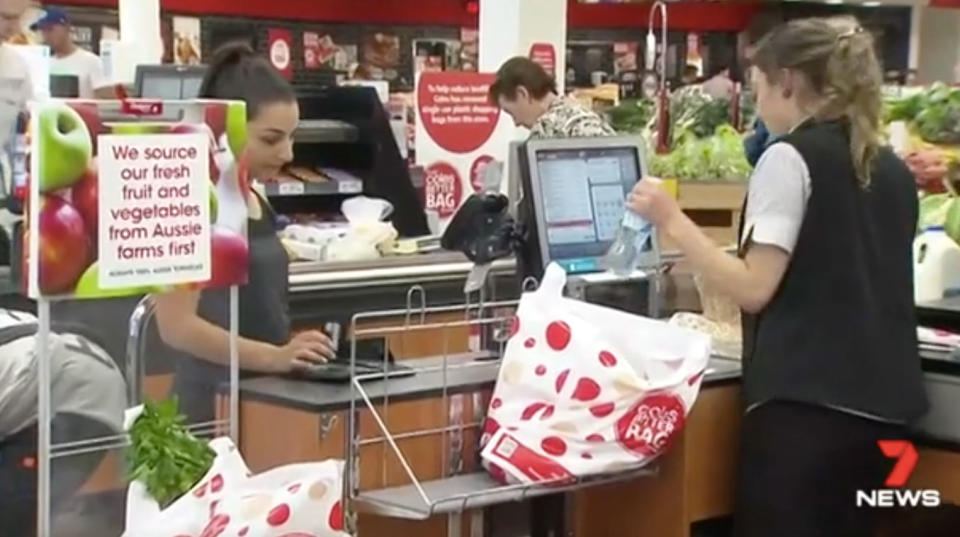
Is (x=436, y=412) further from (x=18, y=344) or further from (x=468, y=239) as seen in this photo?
(x=18, y=344)

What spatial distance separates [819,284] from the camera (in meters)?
2.54

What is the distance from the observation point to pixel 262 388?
7.98 ft

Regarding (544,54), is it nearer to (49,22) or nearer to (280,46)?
(49,22)

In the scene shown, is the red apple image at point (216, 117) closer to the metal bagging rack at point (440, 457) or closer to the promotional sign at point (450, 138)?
the metal bagging rack at point (440, 457)

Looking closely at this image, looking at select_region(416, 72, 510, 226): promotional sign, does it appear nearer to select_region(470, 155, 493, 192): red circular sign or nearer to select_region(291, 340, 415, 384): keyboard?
select_region(470, 155, 493, 192): red circular sign

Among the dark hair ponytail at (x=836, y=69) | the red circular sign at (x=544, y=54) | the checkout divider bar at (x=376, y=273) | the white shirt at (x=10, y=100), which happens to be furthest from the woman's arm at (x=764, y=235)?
the red circular sign at (x=544, y=54)

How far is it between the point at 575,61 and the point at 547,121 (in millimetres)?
8093

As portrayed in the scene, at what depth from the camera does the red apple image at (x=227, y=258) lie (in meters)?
2.31

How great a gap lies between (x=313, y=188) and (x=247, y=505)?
11.0 ft

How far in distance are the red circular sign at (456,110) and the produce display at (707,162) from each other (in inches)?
31.0

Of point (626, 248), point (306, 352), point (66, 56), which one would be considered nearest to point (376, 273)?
point (626, 248)

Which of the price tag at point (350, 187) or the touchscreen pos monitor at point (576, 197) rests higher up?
the touchscreen pos monitor at point (576, 197)

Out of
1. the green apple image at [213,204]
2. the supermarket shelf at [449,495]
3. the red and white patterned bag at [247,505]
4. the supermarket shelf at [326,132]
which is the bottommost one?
the supermarket shelf at [449,495]

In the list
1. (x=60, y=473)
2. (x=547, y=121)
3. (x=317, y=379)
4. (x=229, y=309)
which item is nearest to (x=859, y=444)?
(x=317, y=379)
